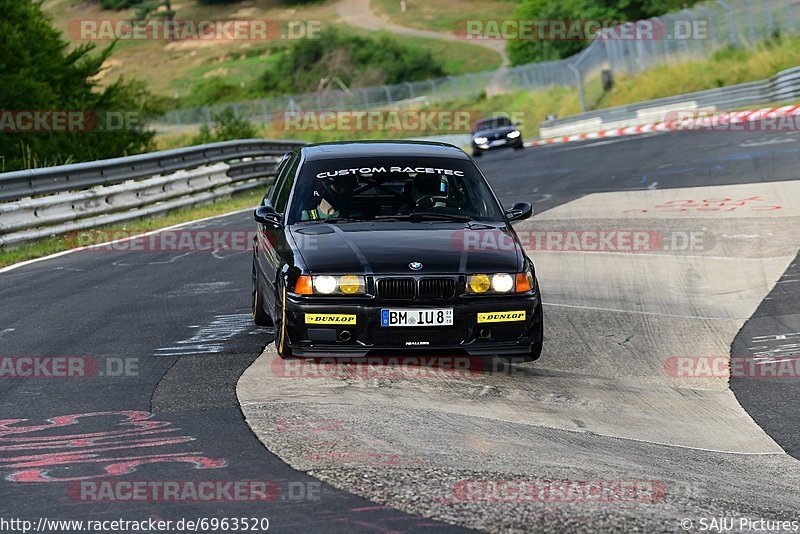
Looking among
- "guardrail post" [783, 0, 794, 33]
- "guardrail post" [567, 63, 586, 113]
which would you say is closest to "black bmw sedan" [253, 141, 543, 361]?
"guardrail post" [783, 0, 794, 33]

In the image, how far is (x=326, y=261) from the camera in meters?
8.02

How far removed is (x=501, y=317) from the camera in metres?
7.95

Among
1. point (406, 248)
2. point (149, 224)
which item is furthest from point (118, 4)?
point (406, 248)

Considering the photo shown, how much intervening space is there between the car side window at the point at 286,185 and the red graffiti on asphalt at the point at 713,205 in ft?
26.3

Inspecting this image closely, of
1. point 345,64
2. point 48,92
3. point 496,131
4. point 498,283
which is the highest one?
point 48,92

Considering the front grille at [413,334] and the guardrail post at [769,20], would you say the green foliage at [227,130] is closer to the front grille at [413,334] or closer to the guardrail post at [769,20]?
the guardrail post at [769,20]

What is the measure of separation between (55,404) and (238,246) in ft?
28.0

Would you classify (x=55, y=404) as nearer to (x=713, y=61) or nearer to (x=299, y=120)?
(x=713, y=61)

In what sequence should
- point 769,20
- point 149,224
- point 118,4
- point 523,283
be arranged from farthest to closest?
point 118,4, point 769,20, point 149,224, point 523,283

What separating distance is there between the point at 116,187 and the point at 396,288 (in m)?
11.7

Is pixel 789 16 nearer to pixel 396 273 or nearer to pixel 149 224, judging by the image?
pixel 149 224

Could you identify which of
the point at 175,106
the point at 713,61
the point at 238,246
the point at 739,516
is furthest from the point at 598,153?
the point at 175,106

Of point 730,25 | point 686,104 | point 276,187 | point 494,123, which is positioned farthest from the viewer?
point 730,25

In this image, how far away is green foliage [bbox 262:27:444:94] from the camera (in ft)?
332
